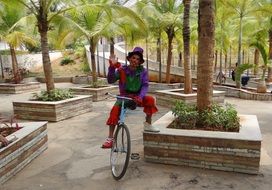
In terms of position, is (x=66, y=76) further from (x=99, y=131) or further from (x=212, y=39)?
(x=212, y=39)

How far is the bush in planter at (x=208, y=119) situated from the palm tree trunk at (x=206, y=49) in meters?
0.23

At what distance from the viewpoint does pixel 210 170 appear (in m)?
4.83

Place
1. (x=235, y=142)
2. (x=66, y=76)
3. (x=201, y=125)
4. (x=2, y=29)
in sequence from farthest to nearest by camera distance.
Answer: (x=66, y=76), (x=2, y=29), (x=201, y=125), (x=235, y=142)

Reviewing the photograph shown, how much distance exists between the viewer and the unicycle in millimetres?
4498

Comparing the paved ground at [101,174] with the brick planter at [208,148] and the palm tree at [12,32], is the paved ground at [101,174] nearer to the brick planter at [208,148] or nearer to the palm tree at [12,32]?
the brick planter at [208,148]

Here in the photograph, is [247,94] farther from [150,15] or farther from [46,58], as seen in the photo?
[46,58]

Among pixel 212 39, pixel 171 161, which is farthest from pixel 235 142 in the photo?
pixel 212 39

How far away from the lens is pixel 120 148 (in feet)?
15.5

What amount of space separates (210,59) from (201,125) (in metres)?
1.14

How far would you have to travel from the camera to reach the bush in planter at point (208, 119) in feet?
17.2

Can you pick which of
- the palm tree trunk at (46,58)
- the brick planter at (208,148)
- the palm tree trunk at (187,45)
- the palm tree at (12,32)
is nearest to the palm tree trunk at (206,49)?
the brick planter at (208,148)

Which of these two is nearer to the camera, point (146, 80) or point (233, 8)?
point (146, 80)

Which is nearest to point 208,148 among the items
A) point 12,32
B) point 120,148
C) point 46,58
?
point 120,148

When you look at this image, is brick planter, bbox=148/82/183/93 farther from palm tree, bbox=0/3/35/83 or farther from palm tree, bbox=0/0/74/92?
palm tree, bbox=0/0/74/92
